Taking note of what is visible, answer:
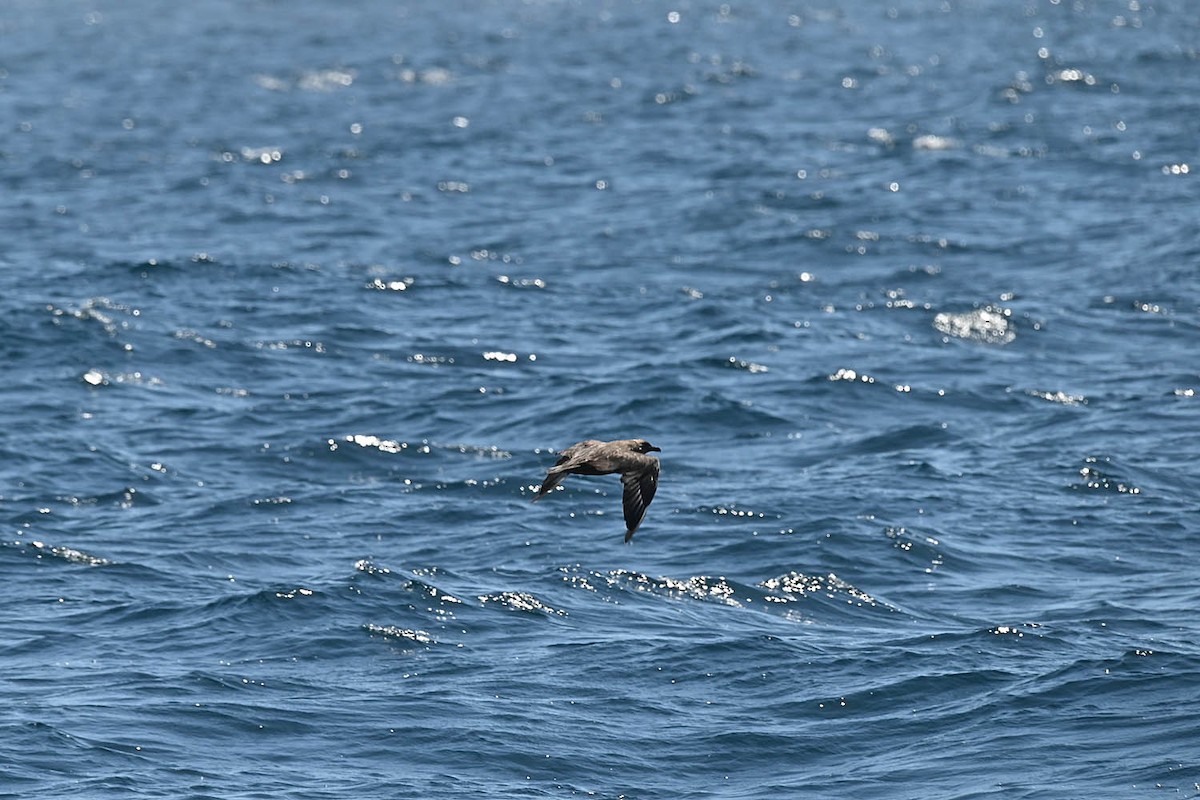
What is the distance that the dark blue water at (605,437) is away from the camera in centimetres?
1981

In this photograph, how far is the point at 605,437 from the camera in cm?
2781

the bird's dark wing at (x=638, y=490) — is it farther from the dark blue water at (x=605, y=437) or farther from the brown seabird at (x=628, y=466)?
the dark blue water at (x=605, y=437)

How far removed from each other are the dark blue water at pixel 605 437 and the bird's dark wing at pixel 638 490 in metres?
2.72

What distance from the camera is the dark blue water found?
65.0 feet

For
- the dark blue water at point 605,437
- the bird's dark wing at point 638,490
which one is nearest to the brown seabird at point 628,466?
the bird's dark wing at point 638,490

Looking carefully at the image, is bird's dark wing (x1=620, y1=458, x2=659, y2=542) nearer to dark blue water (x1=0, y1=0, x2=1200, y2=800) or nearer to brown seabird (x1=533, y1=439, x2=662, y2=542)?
brown seabird (x1=533, y1=439, x2=662, y2=542)

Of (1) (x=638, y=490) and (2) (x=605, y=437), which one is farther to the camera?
(2) (x=605, y=437)

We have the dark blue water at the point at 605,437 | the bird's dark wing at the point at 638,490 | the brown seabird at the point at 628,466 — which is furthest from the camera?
the dark blue water at the point at 605,437

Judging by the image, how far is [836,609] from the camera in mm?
22922

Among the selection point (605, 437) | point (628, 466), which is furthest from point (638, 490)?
point (605, 437)

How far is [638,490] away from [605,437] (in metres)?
9.70

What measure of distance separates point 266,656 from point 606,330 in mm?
12554

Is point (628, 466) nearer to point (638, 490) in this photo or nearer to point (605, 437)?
point (638, 490)

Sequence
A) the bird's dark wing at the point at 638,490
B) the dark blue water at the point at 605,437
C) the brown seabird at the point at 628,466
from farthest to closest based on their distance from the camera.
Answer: the dark blue water at the point at 605,437
the bird's dark wing at the point at 638,490
the brown seabird at the point at 628,466
